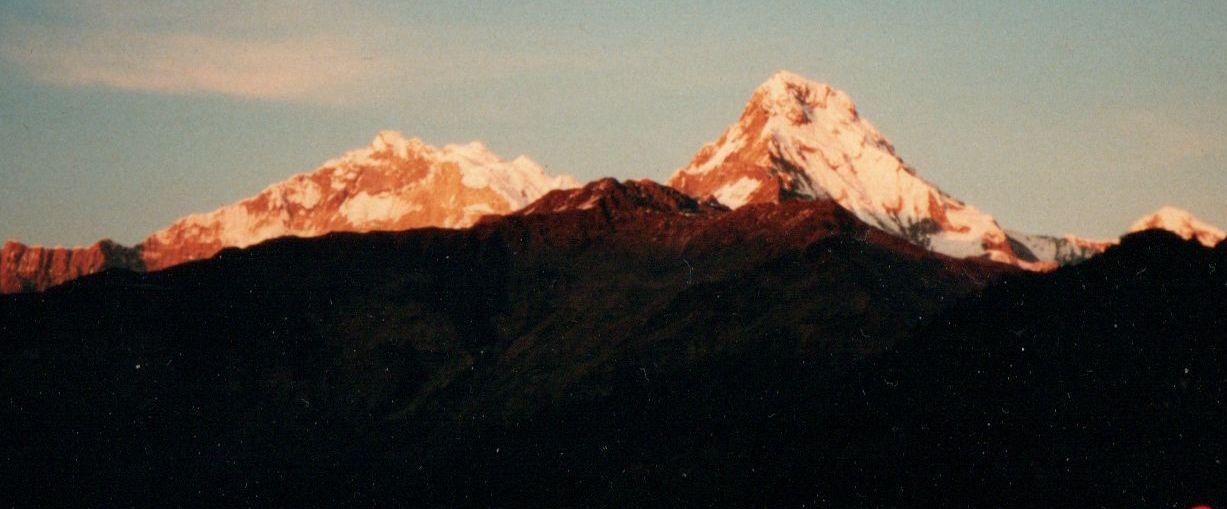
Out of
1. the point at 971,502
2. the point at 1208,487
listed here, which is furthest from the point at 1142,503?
the point at 971,502

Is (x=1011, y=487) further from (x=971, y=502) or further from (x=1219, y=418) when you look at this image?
(x=1219, y=418)

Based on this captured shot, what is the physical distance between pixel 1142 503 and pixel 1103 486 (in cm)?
788

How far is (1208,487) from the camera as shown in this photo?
181m

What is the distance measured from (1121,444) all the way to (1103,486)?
30.8ft

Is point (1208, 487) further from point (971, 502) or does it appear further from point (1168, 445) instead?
point (971, 502)

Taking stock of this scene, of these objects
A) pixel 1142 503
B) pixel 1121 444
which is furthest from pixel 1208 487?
pixel 1121 444

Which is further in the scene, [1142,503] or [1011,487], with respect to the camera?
[1011,487]

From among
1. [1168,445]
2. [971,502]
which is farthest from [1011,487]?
Answer: [1168,445]

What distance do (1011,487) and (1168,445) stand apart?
1683 cm

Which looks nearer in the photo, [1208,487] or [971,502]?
[1208,487]

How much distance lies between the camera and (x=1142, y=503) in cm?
18438

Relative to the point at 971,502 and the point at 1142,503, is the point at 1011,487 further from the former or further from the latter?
the point at 1142,503

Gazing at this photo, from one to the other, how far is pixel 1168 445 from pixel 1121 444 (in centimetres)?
614

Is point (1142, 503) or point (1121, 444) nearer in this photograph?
point (1142, 503)
